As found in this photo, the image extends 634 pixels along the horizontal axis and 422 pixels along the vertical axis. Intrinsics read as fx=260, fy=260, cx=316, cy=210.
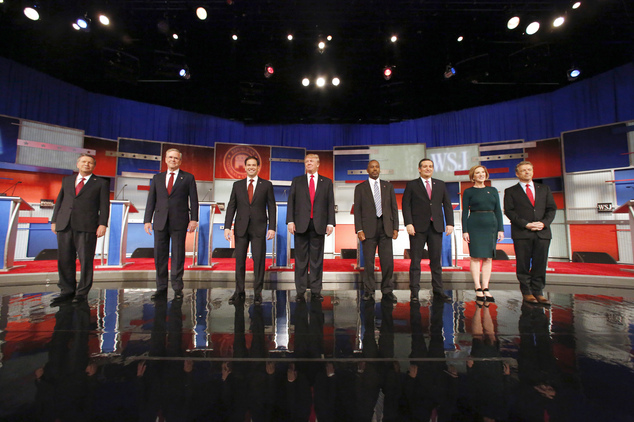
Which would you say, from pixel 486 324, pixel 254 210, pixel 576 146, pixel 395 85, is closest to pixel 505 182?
pixel 576 146

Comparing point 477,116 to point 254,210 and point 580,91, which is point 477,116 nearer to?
point 580,91

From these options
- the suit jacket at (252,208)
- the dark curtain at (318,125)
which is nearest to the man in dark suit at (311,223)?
the suit jacket at (252,208)

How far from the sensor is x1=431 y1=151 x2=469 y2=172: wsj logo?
293 inches

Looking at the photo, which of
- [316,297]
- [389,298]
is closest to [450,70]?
[389,298]

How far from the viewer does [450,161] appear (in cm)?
754

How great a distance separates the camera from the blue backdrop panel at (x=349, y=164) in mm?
7930

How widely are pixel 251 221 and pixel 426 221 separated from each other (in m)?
1.88

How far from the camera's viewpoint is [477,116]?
295 inches

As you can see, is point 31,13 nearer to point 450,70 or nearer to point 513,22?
point 450,70

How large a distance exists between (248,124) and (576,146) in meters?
8.81

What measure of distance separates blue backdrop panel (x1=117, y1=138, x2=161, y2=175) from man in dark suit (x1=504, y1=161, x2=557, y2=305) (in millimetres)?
8005

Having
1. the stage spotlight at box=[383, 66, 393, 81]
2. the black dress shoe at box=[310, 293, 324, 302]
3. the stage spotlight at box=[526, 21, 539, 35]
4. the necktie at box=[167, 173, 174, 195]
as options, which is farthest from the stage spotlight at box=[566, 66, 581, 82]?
the necktie at box=[167, 173, 174, 195]

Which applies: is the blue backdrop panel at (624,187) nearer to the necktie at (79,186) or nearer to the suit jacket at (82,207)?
the suit jacket at (82,207)

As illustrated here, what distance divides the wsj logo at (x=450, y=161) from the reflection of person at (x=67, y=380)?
808cm
